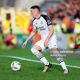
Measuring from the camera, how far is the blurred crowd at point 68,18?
24970 mm

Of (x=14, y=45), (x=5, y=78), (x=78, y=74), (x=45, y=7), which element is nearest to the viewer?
(x=5, y=78)

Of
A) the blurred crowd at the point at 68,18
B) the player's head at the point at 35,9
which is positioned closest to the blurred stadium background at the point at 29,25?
the blurred crowd at the point at 68,18

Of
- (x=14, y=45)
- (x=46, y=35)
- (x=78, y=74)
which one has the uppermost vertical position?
(x=46, y=35)

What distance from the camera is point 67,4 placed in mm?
27188

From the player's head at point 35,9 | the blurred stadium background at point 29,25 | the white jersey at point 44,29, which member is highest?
the player's head at point 35,9

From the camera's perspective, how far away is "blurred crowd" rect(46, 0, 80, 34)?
81.9 feet

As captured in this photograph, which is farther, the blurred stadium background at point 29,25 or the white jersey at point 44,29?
the blurred stadium background at point 29,25

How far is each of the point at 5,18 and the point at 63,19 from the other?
408cm

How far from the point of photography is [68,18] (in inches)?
1014

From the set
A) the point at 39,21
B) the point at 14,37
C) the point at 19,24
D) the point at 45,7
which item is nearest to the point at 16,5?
the point at 45,7

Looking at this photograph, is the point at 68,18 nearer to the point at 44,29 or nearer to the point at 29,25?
the point at 29,25

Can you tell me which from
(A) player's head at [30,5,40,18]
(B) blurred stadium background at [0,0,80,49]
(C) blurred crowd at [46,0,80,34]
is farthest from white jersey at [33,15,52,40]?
(C) blurred crowd at [46,0,80,34]

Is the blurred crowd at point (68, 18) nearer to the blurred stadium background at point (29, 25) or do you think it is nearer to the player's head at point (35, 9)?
the blurred stadium background at point (29, 25)

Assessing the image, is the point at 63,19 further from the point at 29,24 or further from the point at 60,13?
the point at 29,24
